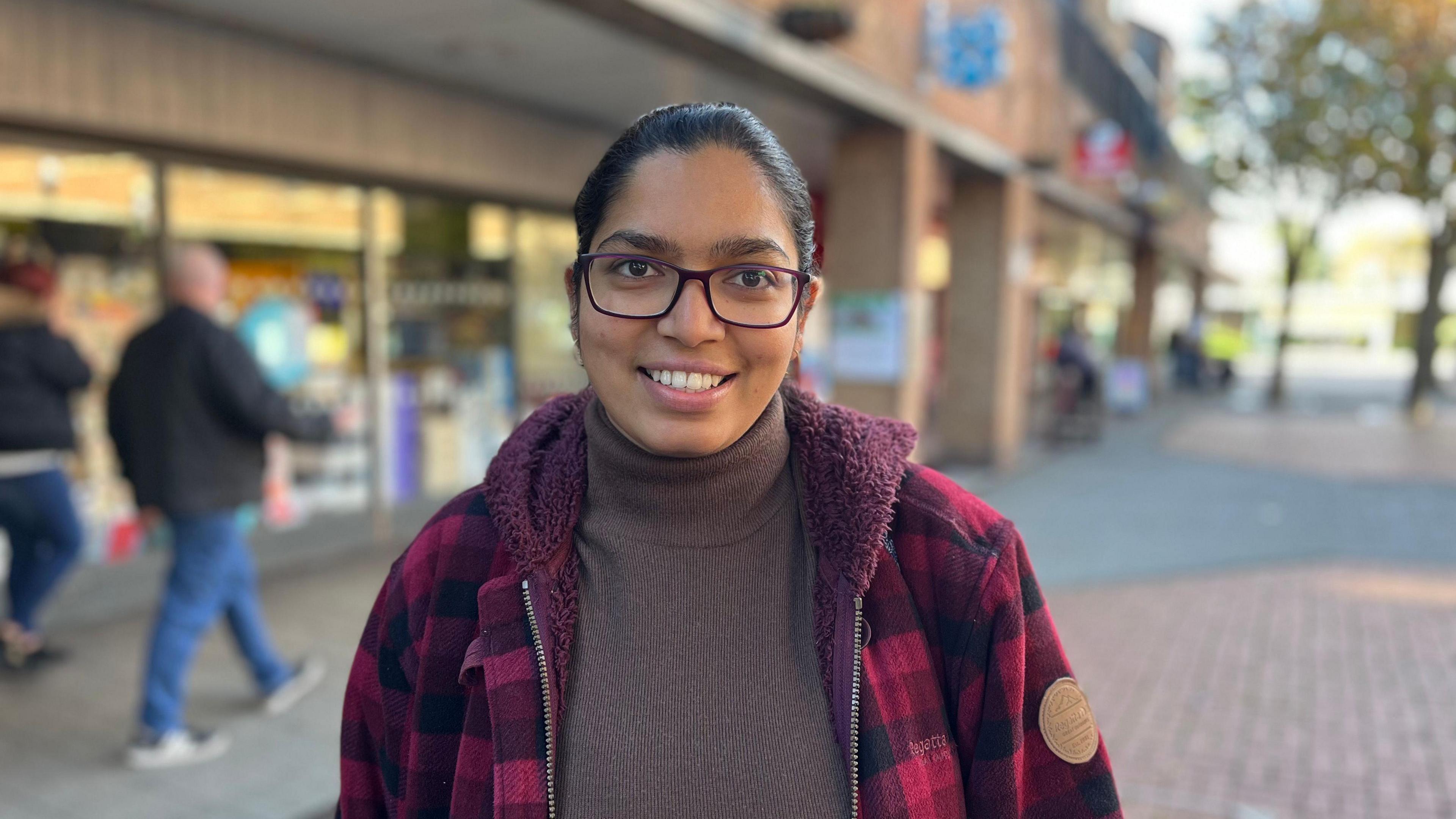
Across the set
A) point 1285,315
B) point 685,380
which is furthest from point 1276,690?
point 1285,315

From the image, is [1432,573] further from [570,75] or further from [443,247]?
[443,247]

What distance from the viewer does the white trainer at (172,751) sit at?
4.04 m

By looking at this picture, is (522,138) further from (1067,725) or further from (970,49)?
(1067,725)

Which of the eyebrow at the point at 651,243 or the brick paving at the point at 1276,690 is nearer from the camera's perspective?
the eyebrow at the point at 651,243

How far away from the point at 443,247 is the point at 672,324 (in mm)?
7234

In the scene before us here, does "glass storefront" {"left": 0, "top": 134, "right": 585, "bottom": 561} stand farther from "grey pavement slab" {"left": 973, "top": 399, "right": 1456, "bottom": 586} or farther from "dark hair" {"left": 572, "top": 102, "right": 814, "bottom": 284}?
"grey pavement slab" {"left": 973, "top": 399, "right": 1456, "bottom": 586}

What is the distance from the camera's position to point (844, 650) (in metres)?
1.40

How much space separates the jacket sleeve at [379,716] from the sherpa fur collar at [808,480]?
22 cm

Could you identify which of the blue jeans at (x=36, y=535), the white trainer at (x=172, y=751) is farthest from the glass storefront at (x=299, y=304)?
the white trainer at (x=172, y=751)

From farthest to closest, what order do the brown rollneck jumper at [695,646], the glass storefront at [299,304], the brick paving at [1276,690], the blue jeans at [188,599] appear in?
the glass storefront at [299,304] < the brick paving at [1276,690] < the blue jeans at [188,599] < the brown rollneck jumper at [695,646]

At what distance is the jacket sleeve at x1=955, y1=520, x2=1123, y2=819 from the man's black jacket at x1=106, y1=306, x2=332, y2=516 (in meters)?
3.46

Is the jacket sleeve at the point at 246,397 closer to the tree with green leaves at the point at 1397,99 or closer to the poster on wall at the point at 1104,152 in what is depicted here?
the poster on wall at the point at 1104,152

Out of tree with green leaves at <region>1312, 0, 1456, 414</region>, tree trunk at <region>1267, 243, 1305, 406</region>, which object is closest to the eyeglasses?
tree with green leaves at <region>1312, 0, 1456, 414</region>

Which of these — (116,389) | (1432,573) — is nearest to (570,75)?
(116,389)
